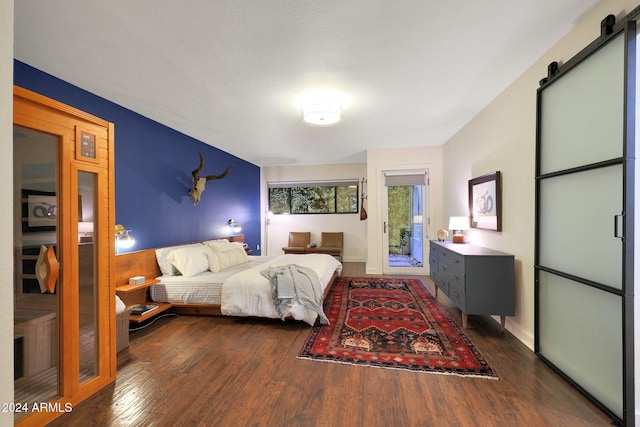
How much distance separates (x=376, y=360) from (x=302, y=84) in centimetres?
263

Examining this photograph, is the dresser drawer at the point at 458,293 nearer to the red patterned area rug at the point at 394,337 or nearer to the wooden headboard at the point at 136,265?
the red patterned area rug at the point at 394,337

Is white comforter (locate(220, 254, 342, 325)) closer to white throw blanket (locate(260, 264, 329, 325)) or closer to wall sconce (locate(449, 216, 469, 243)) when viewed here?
white throw blanket (locate(260, 264, 329, 325))

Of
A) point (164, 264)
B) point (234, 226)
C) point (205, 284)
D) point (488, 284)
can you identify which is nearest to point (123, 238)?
point (164, 264)

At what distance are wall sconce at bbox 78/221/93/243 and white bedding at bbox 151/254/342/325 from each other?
1.57 metres

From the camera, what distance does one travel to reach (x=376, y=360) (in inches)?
90.0

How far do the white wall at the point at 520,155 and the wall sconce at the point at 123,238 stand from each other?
417 cm

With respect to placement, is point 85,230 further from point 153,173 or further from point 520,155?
point 520,155

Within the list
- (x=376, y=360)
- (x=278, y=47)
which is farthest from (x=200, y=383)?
(x=278, y=47)

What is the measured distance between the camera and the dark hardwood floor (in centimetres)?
163

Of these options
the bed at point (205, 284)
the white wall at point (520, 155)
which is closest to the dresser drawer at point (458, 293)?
the white wall at point (520, 155)

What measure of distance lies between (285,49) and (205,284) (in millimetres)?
2743

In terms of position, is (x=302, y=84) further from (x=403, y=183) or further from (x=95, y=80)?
(x=403, y=183)

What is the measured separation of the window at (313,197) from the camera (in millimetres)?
7129
